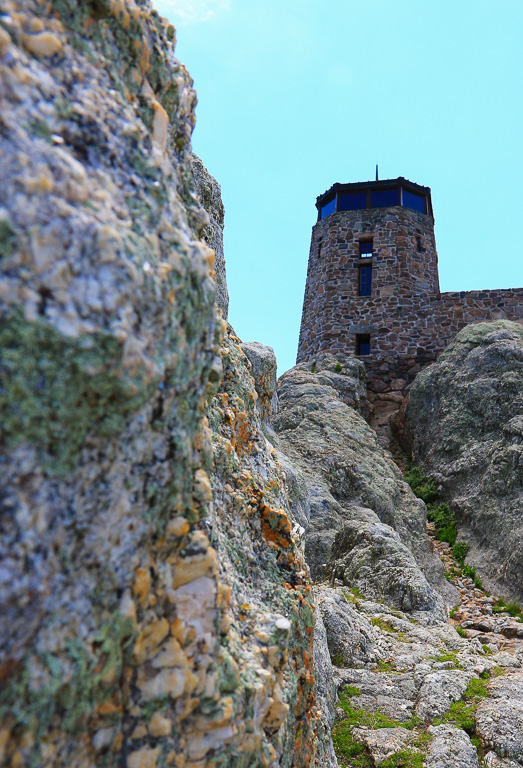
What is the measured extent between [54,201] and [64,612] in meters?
1.13

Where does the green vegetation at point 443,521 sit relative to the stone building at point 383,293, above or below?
below

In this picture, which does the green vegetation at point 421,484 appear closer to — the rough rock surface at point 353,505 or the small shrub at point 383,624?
the rough rock surface at point 353,505

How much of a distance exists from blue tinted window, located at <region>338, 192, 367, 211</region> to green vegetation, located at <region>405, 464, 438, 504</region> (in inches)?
513

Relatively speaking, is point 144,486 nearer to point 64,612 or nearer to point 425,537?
point 64,612

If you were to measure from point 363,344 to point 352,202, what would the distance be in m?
6.83

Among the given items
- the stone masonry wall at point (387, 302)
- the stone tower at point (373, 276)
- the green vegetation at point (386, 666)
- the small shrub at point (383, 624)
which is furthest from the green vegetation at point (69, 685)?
the stone tower at point (373, 276)

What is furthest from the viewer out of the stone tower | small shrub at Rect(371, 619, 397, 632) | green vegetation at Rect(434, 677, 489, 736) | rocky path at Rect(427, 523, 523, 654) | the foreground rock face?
the stone tower

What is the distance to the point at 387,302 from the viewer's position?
77.7 ft

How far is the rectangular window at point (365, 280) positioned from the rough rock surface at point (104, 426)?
22.5 m

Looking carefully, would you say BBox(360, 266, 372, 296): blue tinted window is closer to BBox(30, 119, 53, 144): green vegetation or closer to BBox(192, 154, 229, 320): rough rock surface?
BBox(192, 154, 229, 320): rough rock surface

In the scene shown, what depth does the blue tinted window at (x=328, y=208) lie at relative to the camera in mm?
25953

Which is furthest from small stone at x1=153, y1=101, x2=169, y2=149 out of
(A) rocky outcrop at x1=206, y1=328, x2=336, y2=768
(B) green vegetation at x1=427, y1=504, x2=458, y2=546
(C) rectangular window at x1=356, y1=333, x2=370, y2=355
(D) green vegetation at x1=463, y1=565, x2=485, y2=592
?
(C) rectangular window at x1=356, y1=333, x2=370, y2=355

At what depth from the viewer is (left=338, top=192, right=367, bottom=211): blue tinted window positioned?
25.5 metres

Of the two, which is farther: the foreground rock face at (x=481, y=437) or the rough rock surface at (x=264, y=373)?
the foreground rock face at (x=481, y=437)
